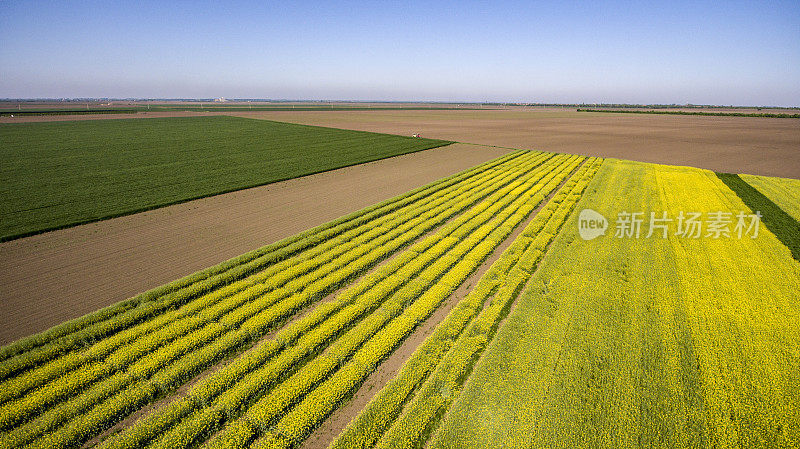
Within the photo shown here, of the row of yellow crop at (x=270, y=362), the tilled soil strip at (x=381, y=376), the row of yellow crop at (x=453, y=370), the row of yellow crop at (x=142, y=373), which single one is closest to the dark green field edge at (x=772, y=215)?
the row of yellow crop at (x=453, y=370)

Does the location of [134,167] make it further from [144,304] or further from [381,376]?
[381,376]

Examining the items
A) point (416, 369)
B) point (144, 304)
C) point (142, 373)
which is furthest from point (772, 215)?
point (144, 304)

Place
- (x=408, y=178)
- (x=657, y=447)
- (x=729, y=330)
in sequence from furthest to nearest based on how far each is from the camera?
(x=408, y=178) < (x=729, y=330) < (x=657, y=447)

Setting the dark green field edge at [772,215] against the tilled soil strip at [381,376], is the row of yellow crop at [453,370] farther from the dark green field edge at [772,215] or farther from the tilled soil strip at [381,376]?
the dark green field edge at [772,215]

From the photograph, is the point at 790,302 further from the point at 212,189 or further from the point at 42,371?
the point at 212,189

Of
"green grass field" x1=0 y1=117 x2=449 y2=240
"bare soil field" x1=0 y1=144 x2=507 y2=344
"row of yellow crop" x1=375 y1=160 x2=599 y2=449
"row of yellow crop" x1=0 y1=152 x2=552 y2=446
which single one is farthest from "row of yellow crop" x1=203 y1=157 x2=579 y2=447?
"green grass field" x1=0 y1=117 x2=449 y2=240

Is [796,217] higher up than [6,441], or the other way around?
[796,217]

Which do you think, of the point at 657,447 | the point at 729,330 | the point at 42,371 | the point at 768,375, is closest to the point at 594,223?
the point at 729,330

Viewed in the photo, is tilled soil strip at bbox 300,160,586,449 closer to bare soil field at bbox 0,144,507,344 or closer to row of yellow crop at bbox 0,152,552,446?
row of yellow crop at bbox 0,152,552,446
